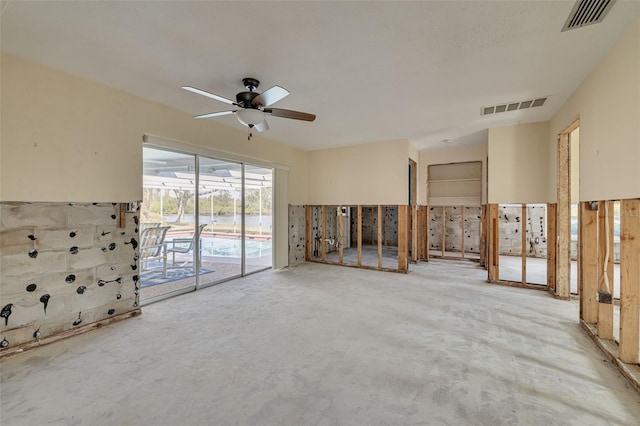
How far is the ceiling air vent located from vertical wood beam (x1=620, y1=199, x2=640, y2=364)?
1.50m

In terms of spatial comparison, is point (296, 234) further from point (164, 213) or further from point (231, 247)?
point (164, 213)

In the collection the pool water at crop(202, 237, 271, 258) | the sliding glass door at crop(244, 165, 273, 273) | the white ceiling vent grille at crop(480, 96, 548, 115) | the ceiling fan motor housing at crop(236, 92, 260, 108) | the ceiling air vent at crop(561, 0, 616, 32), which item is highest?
the white ceiling vent grille at crop(480, 96, 548, 115)

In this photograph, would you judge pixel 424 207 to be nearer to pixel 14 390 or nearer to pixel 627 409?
pixel 627 409

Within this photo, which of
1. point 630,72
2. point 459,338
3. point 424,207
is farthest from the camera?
point 424,207

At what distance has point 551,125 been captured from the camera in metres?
4.57

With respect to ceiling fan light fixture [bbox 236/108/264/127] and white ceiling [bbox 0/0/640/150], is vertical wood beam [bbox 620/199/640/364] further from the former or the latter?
ceiling fan light fixture [bbox 236/108/264/127]

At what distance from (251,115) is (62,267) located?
265cm

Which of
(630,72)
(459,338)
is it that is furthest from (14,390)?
(630,72)

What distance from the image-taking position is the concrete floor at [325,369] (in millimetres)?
1850

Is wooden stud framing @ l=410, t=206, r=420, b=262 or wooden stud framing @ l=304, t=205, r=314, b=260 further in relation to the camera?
wooden stud framing @ l=304, t=205, r=314, b=260

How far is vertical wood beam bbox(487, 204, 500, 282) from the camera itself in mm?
5020

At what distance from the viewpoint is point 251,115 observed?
9.97ft

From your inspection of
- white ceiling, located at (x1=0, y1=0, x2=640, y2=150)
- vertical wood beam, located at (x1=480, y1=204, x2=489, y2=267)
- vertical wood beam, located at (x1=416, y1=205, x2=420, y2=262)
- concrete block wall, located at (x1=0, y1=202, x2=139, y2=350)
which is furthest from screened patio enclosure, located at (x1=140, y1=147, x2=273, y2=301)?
vertical wood beam, located at (x1=480, y1=204, x2=489, y2=267)

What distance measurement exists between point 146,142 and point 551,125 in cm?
632
